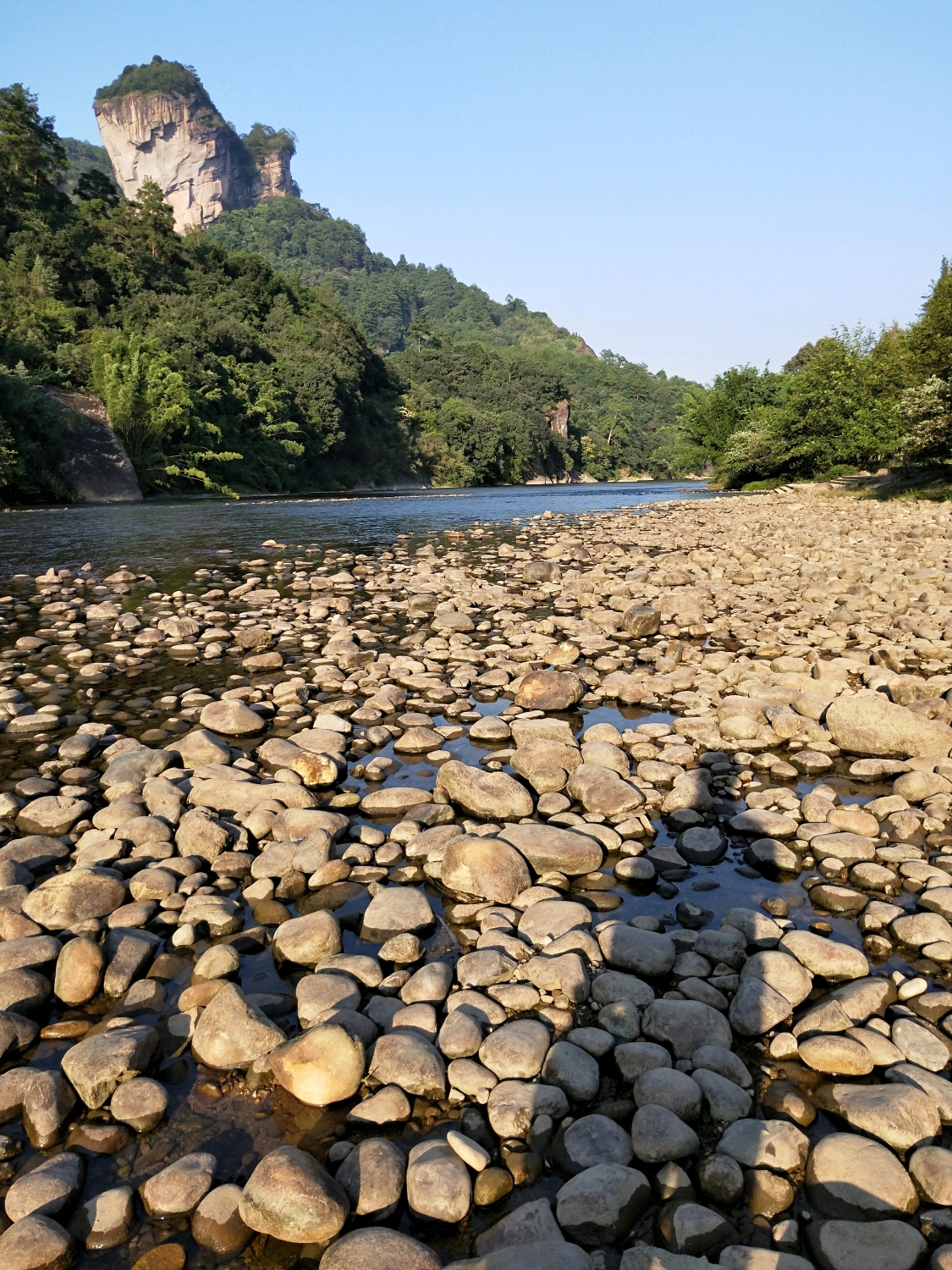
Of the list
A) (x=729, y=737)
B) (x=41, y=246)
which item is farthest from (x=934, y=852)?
(x=41, y=246)

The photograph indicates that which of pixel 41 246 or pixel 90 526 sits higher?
pixel 41 246

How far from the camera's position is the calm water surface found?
14023mm

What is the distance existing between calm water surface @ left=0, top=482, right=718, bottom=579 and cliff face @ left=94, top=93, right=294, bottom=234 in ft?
542

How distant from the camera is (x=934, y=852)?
341cm

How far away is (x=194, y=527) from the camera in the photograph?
1992 cm

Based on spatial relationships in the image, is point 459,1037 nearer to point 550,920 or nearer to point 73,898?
point 550,920

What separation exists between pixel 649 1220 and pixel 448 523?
21030 millimetres

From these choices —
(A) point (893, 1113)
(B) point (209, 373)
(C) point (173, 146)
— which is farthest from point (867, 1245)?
(C) point (173, 146)

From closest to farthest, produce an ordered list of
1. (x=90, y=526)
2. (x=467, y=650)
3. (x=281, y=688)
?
(x=281, y=688), (x=467, y=650), (x=90, y=526)

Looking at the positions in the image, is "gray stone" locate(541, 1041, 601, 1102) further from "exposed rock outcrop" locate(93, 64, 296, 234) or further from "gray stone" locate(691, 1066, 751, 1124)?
"exposed rock outcrop" locate(93, 64, 296, 234)

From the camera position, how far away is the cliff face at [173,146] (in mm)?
164375

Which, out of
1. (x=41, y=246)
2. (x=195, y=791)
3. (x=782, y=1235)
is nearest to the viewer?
(x=782, y=1235)

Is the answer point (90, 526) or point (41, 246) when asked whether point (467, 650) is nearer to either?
point (90, 526)

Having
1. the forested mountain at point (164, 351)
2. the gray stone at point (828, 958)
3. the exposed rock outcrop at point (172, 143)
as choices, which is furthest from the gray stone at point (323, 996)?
the exposed rock outcrop at point (172, 143)
